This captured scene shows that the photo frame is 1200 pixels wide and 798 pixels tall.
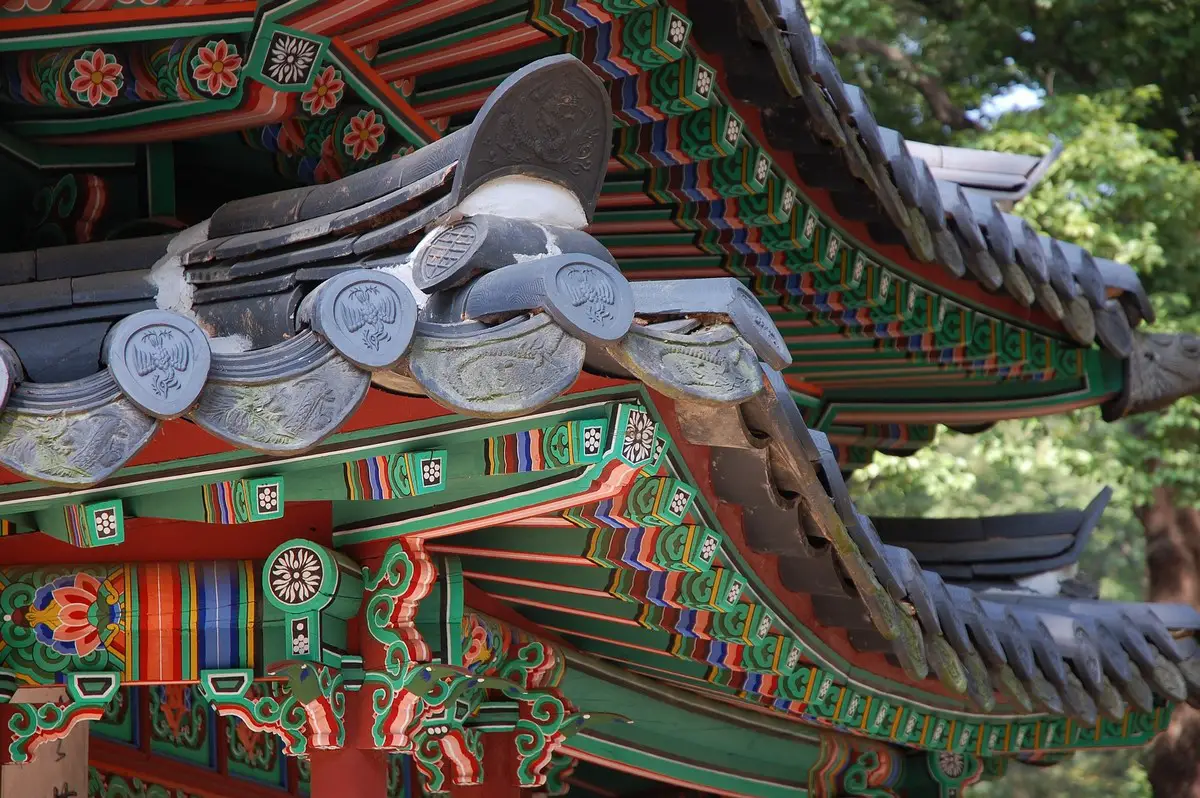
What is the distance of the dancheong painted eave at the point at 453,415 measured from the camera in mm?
2209

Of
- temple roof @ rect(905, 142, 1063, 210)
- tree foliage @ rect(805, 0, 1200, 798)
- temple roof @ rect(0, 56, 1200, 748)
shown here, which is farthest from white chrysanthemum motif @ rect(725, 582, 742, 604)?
tree foliage @ rect(805, 0, 1200, 798)

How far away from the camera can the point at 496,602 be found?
3625mm

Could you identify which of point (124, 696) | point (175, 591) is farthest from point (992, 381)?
point (175, 591)

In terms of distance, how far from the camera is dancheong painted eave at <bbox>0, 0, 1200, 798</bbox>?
87.0 inches

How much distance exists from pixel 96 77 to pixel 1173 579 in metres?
9.73

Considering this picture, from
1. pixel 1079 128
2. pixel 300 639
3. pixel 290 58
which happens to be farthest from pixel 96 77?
pixel 1079 128

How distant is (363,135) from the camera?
10.5 ft

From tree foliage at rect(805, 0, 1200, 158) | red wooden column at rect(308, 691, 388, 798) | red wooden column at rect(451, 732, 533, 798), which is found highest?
tree foliage at rect(805, 0, 1200, 158)

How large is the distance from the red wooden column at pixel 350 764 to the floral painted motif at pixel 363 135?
3.28ft

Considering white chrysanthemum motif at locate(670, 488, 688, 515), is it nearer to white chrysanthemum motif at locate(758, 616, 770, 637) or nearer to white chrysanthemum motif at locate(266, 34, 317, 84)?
white chrysanthemum motif at locate(758, 616, 770, 637)

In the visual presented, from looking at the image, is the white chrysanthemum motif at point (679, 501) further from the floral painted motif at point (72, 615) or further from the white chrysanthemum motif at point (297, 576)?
the floral painted motif at point (72, 615)

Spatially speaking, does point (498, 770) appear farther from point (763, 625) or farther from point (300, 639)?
point (300, 639)

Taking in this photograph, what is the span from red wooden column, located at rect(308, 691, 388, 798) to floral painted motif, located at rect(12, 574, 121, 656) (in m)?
0.43

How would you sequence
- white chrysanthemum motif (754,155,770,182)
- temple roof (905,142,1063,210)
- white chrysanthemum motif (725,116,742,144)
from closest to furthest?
white chrysanthemum motif (725,116,742,144) < white chrysanthemum motif (754,155,770,182) < temple roof (905,142,1063,210)
